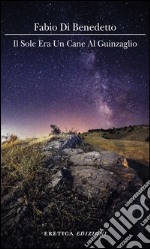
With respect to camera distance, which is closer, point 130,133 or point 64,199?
point 64,199

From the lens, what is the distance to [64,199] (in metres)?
5.02

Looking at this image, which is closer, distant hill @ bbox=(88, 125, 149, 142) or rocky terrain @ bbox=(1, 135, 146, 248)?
rocky terrain @ bbox=(1, 135, 146, 248)

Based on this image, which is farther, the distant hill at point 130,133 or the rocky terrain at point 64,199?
the distant hill at point 130,133

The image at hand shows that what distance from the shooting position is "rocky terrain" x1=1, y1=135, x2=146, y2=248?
Result: 4586 millimetres

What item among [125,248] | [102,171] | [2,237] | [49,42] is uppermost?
[49,42]

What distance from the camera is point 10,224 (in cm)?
453

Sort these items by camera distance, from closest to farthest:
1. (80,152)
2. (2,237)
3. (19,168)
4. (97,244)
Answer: (2,237) → (97,244) → (19,168) → (80,152)

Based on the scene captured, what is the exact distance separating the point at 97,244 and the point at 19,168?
6.67 feet

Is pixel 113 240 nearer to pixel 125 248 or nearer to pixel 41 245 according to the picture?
pixel 125 248

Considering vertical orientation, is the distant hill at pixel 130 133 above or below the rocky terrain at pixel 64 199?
above

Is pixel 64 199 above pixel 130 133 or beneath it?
beneath

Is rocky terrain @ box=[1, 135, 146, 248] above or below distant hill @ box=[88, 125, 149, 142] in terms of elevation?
below

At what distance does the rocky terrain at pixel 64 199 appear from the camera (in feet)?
15.0

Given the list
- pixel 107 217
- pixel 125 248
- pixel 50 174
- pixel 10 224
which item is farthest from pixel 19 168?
pixel 125 248
